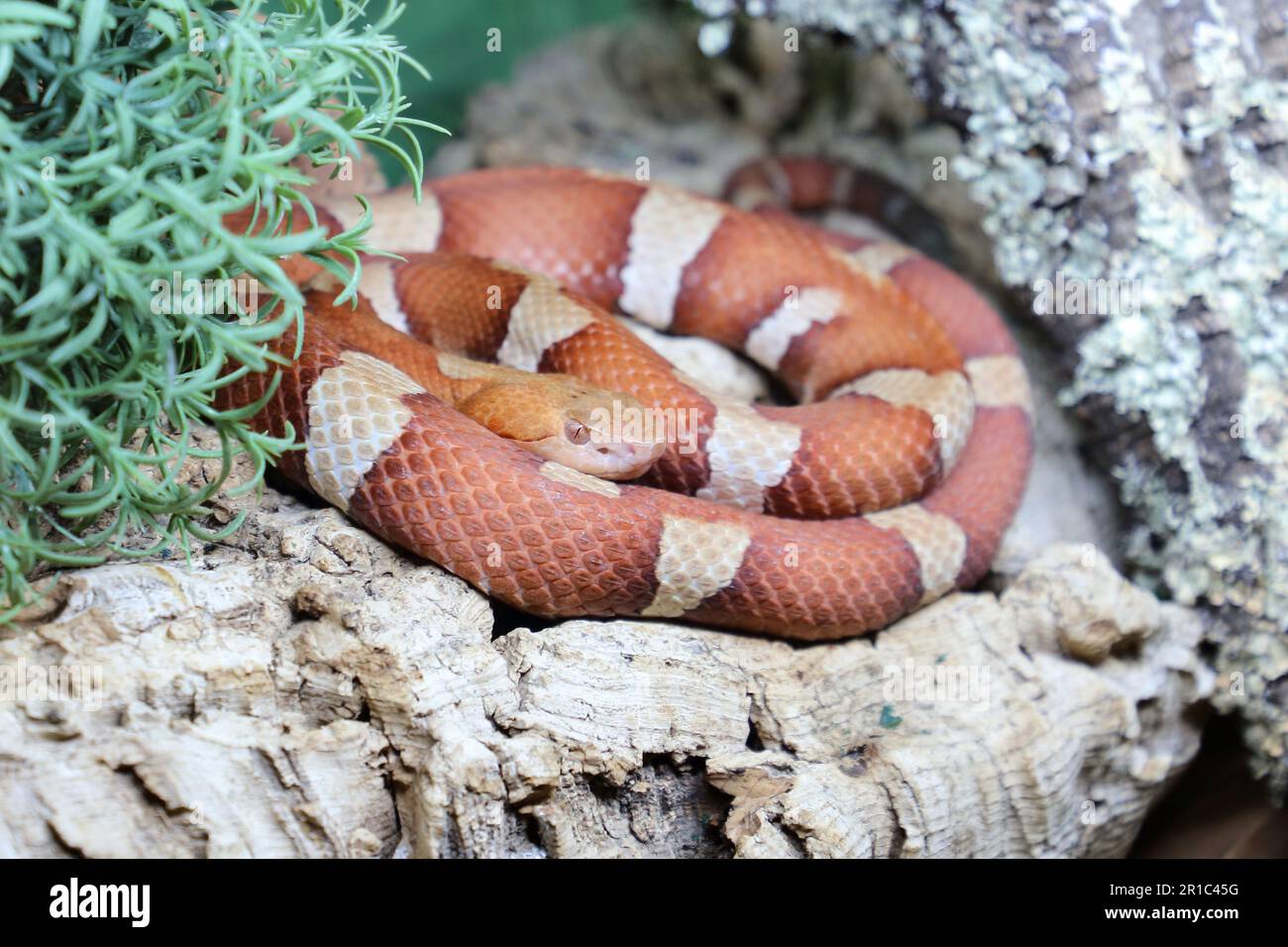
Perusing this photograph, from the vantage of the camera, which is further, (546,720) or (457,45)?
(457,45)

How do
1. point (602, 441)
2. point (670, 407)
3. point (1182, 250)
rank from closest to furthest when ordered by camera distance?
point (602, 441)
point (670, 407)
point (1182, 250)

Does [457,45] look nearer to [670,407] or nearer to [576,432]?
[670,407]

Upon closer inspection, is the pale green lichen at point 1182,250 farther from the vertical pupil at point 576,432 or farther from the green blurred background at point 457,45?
the green blurred background at point 457,45

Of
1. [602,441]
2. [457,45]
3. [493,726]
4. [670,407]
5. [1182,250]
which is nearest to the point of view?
[493,726]

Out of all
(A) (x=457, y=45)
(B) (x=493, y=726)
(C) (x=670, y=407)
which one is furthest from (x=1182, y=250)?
(A) (x=457, y=45)

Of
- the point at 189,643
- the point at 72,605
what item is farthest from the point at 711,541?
the point at 72,605

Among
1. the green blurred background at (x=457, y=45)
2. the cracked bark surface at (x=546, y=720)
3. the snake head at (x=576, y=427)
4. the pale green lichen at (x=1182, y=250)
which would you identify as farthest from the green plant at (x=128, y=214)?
the green blurred background at (x=457, y=45)

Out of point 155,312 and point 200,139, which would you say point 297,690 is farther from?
point 200,139
